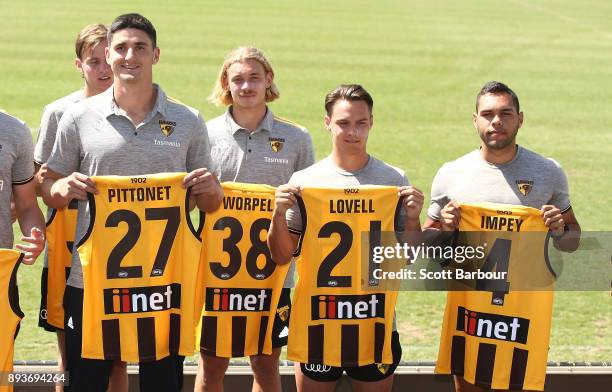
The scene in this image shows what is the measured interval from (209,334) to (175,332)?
0.38m

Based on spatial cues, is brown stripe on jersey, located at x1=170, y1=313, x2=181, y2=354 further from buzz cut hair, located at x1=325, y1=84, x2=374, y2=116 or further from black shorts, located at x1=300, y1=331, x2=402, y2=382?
buzz cut hair, located at x1=325, y1=84, x2=374, y2=116

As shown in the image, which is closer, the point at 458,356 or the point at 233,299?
the point at 458,356

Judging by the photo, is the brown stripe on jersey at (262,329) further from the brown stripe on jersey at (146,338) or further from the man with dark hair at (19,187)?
the man with dark hair at (19,187)

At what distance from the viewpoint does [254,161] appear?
5.23 meters

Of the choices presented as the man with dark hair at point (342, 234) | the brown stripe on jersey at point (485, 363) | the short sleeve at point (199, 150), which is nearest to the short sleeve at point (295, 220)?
the man with dark hair at point (342, 234)

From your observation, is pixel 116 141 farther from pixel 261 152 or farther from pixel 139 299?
pixel 261 152

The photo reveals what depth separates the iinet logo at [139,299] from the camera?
4.70 m

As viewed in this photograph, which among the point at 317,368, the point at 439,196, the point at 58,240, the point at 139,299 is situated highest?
the point at 439,196

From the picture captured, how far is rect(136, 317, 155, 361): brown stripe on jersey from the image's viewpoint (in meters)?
4.73

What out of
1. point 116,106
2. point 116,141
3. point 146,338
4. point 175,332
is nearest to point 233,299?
point 175,332

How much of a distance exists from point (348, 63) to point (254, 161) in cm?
1852

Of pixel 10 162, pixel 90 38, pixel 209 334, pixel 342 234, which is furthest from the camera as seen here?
pixel 90 38

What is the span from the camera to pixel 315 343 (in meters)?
4.84

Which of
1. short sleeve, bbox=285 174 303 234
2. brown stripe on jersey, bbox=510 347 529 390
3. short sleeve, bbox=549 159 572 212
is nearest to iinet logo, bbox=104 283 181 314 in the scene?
short sleeve, bbox=285 174 303 234
